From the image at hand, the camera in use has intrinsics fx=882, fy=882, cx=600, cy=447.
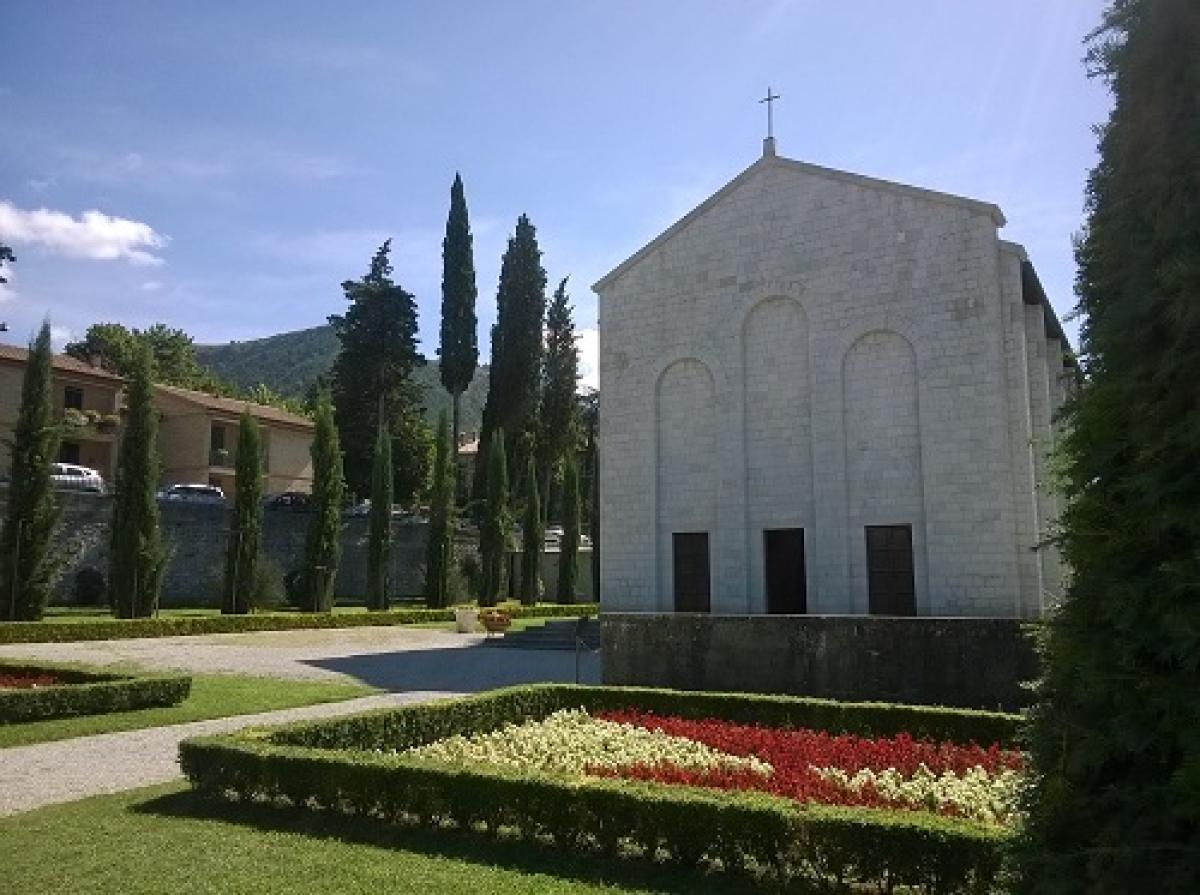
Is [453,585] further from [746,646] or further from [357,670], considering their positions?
[746,646]

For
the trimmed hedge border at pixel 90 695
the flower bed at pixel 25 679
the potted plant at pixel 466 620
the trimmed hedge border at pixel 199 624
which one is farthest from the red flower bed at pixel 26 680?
the potted plant at pixel 466 620

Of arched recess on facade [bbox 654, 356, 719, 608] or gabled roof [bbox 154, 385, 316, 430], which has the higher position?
gabled roof [bbox 154, 385, 316, 430]

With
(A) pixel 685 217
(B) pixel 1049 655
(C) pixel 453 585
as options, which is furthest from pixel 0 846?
(C) pixel 453 585

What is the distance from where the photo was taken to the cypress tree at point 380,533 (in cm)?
3653

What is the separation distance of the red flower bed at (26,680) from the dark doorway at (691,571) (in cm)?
1214

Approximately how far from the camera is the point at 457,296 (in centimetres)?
4872

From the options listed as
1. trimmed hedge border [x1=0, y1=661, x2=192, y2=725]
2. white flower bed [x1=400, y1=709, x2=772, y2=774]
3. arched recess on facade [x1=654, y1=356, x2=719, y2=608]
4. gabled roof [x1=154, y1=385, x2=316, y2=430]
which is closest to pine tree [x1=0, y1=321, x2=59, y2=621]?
trimmed hedge border [x1=0, y1=661, x2=192, y2=725]

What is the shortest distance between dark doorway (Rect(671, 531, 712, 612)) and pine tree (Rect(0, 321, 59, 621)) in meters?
19.2

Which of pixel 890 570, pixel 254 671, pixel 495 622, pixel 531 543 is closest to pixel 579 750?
pixel 890 570

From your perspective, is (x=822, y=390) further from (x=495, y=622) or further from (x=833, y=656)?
(x=495, y=622)

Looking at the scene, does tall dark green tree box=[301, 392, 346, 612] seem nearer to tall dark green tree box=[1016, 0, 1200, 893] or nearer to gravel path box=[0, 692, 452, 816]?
gravel path box=[0, 692, 452, 816]

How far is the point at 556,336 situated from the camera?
52750mm

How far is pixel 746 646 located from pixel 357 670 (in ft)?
32.6

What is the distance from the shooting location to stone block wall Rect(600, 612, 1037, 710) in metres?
12.9
